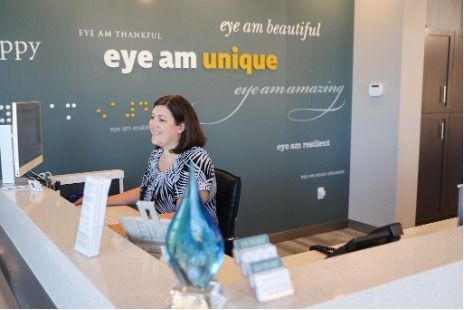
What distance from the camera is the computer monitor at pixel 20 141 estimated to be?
2256mm

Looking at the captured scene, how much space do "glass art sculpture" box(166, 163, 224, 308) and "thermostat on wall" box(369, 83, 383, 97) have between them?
12.6 ft

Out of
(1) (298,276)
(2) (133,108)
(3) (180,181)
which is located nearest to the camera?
(1) (298,276)

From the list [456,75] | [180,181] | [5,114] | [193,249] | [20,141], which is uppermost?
[456,75]

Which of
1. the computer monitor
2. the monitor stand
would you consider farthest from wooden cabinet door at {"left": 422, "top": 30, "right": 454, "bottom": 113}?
the monitor stand

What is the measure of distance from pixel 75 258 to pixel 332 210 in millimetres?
3875

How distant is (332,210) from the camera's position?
4938 mm

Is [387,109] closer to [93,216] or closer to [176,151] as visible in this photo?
[176,151]

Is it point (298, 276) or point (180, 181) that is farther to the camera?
point (180, 181)

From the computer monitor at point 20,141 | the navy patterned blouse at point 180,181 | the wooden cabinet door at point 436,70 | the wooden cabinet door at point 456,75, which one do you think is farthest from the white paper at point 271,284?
the wooden cabinet door at point 456,75

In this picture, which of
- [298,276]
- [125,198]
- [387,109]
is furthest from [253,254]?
[387,109]

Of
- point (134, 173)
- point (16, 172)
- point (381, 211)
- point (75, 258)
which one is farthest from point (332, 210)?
point (75, 258)

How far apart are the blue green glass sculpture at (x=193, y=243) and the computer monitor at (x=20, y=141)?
153 centimetres

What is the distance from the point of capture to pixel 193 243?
97cm

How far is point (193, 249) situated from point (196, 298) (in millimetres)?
103
